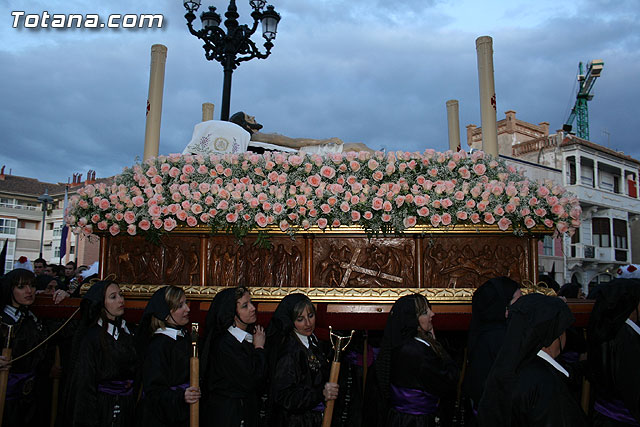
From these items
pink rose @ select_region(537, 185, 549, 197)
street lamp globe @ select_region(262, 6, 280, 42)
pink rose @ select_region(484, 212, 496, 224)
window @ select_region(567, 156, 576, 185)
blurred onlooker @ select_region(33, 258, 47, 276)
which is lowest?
blurred onlooker @ select_region(33, 258, 47, 276)

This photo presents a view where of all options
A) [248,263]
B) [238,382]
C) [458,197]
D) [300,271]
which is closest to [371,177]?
[458,197]

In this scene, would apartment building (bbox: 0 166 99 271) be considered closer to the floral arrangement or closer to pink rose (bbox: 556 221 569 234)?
the floral arrangement

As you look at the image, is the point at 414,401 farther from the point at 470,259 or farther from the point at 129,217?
the point at 129,217

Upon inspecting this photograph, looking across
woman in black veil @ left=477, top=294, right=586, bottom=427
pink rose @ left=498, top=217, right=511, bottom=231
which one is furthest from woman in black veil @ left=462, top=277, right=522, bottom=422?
woman in black veil @ left=477, top=294, right=586, bottom=427

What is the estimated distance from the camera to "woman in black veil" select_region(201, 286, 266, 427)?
3699 millimetres

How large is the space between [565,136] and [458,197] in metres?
30.0

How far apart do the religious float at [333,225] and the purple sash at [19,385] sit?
127 cm

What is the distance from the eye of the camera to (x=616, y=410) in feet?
12.3

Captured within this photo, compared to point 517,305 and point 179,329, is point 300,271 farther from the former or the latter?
point 517,305

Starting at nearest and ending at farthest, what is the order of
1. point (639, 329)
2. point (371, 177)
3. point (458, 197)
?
point (639, 329)
point (458, 197)
point (371, 177)

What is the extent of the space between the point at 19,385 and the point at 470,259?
15.2 ft

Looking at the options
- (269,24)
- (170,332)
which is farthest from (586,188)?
(170,332)

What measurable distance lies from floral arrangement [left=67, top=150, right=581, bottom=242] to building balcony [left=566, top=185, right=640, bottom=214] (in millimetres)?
27271

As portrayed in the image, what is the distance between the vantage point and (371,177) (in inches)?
184
